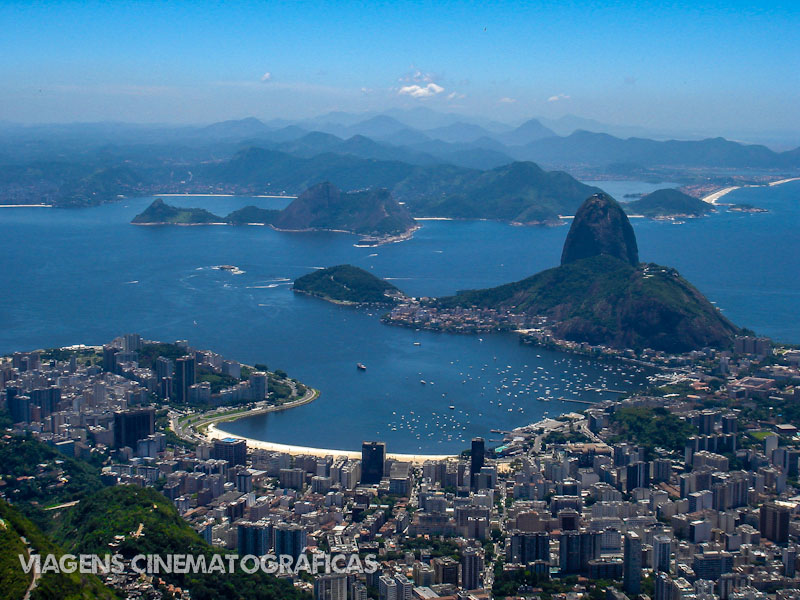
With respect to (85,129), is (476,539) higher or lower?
lower

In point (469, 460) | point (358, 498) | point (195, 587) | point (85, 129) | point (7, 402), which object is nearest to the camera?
point (195, 587)

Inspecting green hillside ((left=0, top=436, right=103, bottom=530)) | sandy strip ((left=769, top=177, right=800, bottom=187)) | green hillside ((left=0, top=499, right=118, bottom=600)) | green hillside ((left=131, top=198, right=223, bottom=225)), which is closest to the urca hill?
green hillside ((left=0, top=436, right=103, bottom=530))

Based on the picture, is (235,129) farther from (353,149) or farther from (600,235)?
(600,235)

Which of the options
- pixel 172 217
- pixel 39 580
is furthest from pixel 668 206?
pixel 39 580

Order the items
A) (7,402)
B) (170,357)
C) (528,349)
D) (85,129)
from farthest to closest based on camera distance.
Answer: (85,129), (528,349), (170,357), (7,402)

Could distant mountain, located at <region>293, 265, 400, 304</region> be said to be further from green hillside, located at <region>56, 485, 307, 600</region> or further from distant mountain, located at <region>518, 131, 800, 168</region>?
distant mountain, located at <region>518, 131, 800, 168</region>

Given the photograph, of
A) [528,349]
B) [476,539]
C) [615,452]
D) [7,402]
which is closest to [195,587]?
[476,539]

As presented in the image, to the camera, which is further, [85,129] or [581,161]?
[85,129]

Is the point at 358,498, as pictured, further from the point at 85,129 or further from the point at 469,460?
the point at 85,129
